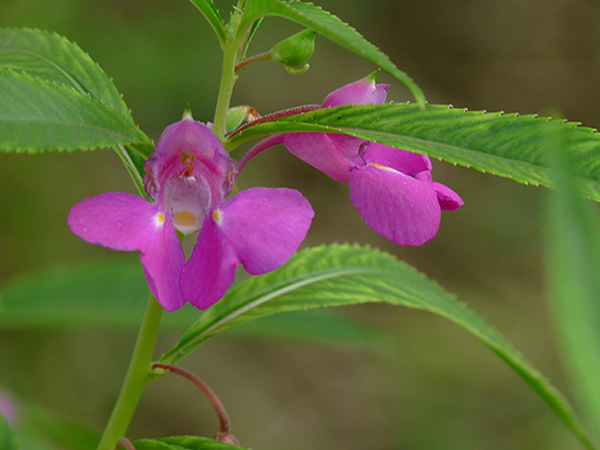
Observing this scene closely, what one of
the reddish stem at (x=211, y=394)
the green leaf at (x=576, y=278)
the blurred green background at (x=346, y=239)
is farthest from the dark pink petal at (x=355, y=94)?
the blurred green background at (x=346, y=239)

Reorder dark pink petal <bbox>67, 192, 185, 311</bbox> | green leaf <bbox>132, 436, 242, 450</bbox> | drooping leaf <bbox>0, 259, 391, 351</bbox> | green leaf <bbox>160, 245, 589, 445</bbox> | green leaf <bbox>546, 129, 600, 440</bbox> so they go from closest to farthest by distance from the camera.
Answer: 1. green leaf <bbox>546, 129, 600, 440</bbox>
2. dark pink petal <bbox>67, 192, 185, 311</bbox>
3. green leaf <bbox>132, 436, 242, 450</bbox>
4. green leaf <bbox>160, 245, 589, 445</bbox>
5. drooping leaf <bbox>0, 259, 391, 351</bbox>

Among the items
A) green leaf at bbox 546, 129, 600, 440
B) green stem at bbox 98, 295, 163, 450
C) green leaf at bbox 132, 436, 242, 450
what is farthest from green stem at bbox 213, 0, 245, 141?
green leaf at bbox 546, 129, 600, 440

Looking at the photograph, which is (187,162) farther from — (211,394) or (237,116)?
(211,394)

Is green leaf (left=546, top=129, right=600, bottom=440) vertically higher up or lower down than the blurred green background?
lower down

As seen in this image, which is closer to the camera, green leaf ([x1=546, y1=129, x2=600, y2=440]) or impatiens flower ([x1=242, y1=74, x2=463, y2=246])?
green leaf ([x1=546, y1=129, x2=600, y2=440])

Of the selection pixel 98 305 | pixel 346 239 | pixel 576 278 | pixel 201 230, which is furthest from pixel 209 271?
pixel 346 239

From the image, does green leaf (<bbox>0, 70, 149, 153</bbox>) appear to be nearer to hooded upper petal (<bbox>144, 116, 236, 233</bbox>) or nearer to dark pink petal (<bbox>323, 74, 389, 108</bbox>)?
hooded upper petal (<bbox>144, 116, 236, 233</bbox>)

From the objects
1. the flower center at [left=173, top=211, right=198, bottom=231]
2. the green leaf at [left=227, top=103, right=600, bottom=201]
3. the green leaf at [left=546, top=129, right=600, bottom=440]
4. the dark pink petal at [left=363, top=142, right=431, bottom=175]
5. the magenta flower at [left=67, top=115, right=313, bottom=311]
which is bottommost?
the green leaf at [left=546, top=129, right=600, bottom=440]
